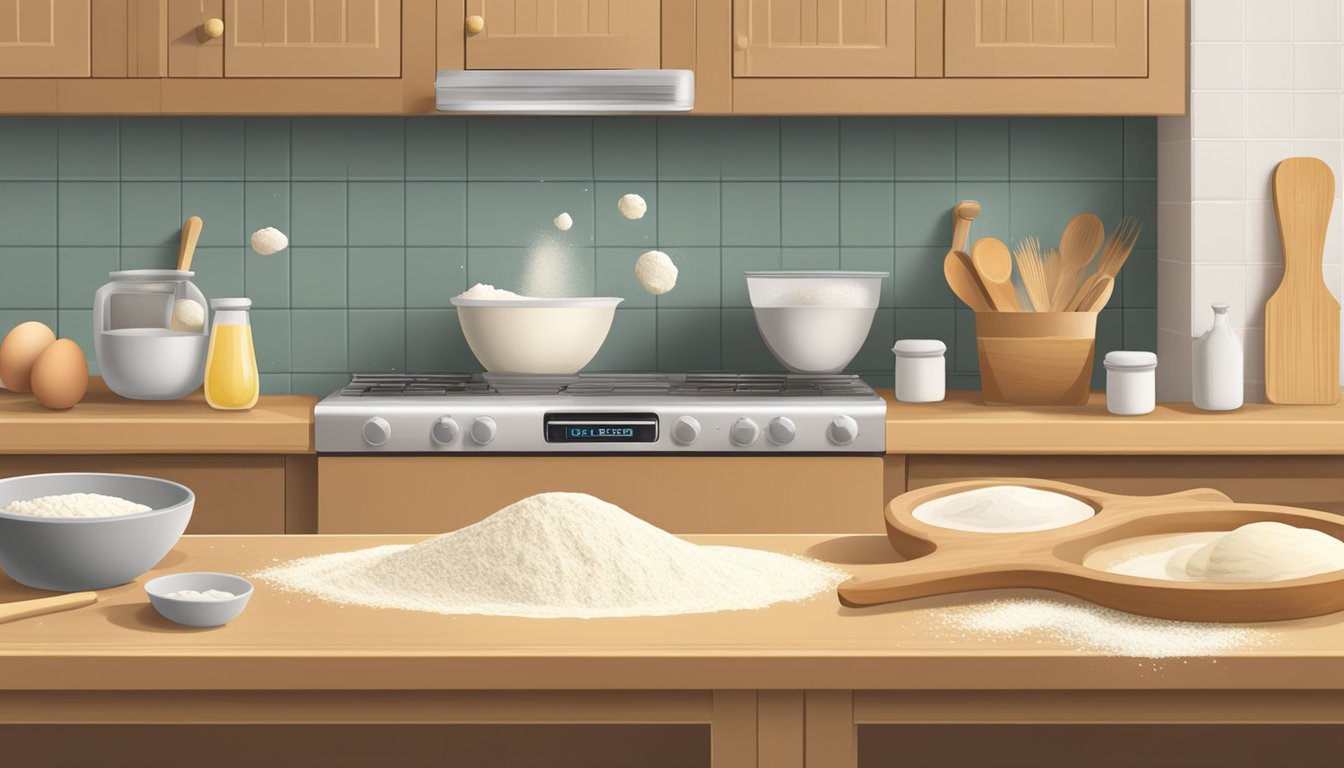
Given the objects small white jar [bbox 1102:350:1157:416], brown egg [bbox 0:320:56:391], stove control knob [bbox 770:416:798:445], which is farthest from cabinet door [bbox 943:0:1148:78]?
brown egg [bbox 0:320:56:391]

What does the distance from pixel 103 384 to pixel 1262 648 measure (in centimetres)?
271

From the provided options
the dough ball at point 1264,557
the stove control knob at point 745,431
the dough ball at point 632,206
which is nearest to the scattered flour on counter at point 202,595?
the dough ball at point 1264,557

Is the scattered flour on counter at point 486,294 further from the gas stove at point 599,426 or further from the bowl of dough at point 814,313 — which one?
the bowl of dough at point 814,313

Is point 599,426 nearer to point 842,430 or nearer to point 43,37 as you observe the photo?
point 842,430

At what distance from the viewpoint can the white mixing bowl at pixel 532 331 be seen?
2914 millimetres

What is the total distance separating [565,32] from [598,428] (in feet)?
2.74

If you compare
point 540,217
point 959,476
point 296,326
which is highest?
point 540,217

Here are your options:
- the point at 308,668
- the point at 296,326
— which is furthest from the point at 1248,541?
the point at 296,326

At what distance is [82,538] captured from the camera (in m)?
1.25

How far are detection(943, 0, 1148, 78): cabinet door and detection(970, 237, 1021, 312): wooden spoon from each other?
0.40 meters


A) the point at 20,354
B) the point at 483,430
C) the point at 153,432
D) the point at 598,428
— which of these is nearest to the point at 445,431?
the point at 483,430

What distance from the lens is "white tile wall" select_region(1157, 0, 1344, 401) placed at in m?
2.98

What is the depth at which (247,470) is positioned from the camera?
8.86 ft

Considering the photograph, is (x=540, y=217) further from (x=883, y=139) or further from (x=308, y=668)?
(x=308, y=668)
